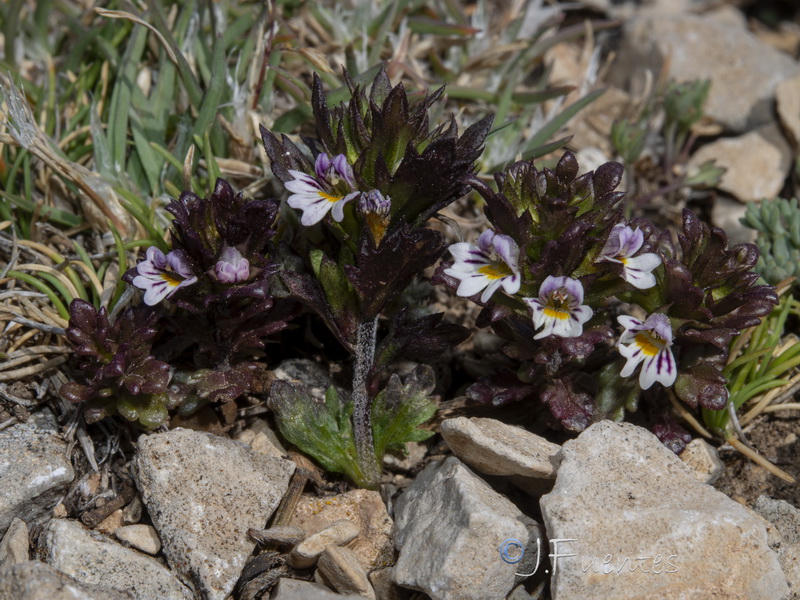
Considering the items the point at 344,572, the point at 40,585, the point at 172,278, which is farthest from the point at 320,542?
the point at 172,278

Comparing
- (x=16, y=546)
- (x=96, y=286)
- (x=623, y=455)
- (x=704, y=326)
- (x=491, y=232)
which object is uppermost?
(x=491, y=232)

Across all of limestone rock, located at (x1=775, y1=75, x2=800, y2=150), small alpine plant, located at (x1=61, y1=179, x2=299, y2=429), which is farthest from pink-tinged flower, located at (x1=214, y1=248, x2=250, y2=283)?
limestone rock, located at (x1=775, y1=75, x2=800, y2=150)

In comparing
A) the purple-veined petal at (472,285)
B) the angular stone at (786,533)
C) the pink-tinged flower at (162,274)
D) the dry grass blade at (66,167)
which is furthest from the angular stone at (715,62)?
the pink-tinged flower at (162,274)

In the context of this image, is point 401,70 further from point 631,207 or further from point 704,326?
point 704,326

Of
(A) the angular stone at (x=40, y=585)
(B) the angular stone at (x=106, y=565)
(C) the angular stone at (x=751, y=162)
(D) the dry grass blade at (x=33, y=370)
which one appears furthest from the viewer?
(C) the angular stone at (x=751, y=162)

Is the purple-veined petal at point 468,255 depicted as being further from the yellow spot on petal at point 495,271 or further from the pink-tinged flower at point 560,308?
the pink-tinged flower at point 560,308

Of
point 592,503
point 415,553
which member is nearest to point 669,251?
point 592,503

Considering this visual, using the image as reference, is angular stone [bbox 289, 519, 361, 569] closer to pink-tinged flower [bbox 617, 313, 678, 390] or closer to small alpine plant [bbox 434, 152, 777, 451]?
small alpine plant [bbox 434, 152, 777, 451]
